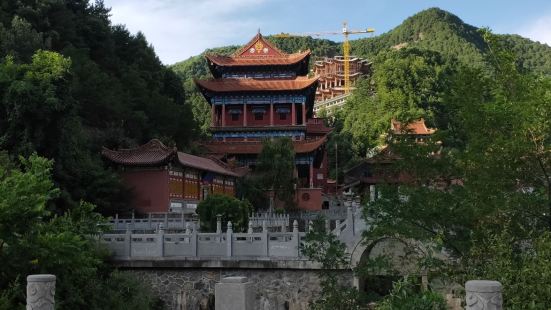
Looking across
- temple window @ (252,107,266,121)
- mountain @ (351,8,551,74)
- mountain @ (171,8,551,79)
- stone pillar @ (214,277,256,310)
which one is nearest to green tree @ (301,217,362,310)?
stone pillar @ (214,277,256,310)

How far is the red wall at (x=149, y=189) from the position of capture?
2622 cm

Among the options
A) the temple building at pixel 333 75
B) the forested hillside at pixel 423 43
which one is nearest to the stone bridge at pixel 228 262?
the temple building at pixel 333 75

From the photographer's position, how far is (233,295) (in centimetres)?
654

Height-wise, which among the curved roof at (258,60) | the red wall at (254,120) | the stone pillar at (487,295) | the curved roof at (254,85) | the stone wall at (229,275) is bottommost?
the stone wall at (229,275)

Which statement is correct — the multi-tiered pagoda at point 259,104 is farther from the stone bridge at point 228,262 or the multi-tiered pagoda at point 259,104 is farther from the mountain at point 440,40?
the mountain at point 440,40

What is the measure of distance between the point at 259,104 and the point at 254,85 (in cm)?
157

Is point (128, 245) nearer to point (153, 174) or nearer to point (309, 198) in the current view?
point (153, 174)

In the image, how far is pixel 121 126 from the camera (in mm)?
32625

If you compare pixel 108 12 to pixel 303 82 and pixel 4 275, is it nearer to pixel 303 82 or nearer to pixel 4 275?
pixel 303 82

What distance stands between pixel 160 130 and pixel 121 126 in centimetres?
563

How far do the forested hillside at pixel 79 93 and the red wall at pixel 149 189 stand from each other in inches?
39.2

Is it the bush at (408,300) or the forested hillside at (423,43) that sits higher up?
the forested hillside at (423,43)

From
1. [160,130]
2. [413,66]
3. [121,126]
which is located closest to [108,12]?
[160,130]

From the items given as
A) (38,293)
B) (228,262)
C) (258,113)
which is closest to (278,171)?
(258,113)
